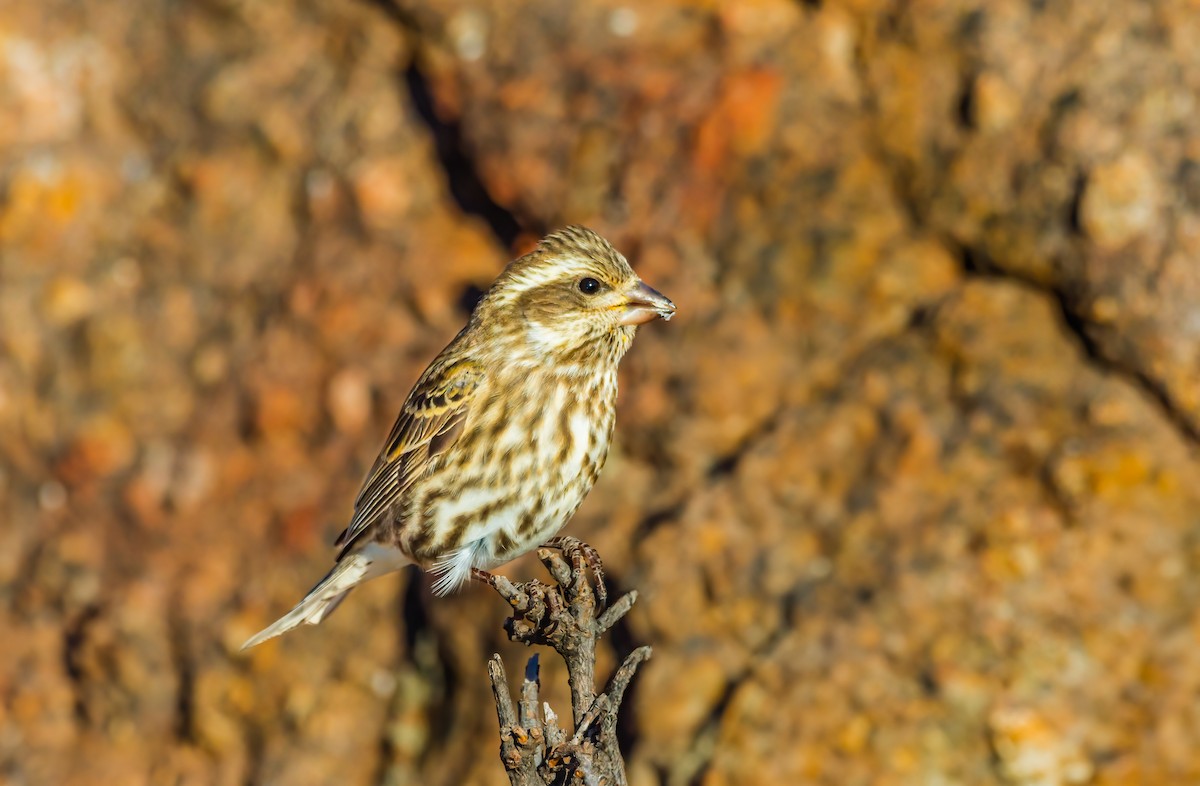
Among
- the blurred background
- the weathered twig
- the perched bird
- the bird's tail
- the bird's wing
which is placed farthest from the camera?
the blurred background

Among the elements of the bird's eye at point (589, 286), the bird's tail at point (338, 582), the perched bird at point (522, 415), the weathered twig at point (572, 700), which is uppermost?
Answer: the bird's eye at point (589, 286)

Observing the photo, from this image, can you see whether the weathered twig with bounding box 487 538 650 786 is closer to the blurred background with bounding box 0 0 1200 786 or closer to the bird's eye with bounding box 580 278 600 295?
the bird's eye with bounding box 580 278 600 295

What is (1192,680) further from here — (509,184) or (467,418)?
(509,184)

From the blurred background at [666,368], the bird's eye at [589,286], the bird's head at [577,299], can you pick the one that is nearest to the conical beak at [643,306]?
the bird's head at [577,299]

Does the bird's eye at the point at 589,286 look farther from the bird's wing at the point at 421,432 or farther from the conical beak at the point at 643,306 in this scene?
the bird's wing at the point at 421,432

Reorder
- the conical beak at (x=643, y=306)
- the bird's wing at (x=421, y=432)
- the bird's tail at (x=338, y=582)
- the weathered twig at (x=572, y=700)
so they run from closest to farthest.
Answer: the weathered twig at (x=572, y=700) → the conical beak at (x=643, y=306) → the bird's wing at (x=421, y=432) → the bird's tail at (x=338, y=582)

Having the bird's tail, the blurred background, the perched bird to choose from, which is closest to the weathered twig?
the perched bird
